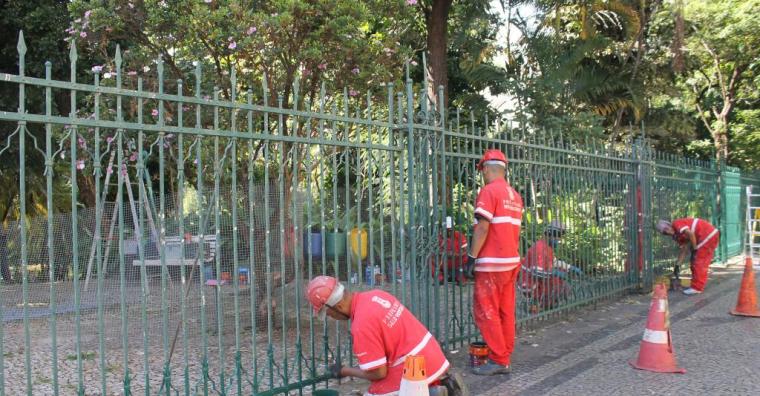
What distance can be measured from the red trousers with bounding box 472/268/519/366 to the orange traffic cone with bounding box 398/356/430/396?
2432 mm

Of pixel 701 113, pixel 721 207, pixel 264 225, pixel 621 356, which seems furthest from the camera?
pixel 701 113

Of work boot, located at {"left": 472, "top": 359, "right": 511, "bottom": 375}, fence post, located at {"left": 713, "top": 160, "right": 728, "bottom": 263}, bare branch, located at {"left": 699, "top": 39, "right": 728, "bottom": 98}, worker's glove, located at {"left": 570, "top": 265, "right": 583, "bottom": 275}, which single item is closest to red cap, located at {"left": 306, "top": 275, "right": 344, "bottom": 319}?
work boot, located at {"left": 472, "top": 359, "right": 511, "bottom": 375}

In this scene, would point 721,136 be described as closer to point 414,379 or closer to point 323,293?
point 323,293

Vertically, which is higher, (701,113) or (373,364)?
(701,113)

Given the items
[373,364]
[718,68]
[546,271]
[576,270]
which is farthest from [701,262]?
[718,68]

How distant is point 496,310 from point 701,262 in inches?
239

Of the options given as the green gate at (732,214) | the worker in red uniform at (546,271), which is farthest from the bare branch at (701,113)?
the worker in red uniform at (546,271)

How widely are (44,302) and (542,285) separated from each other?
7690 millimetres

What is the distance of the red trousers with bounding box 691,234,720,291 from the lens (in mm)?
9977

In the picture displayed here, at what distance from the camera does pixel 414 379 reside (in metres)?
→ 3.17

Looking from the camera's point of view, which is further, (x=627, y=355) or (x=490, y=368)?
(x=627, y=355)

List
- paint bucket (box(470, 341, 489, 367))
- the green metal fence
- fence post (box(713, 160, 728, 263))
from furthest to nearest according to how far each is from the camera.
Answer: fence post (box(713, 160, 728, 263)) < paint bucket (box(470, 341, 489, 367)) < the green metal fence

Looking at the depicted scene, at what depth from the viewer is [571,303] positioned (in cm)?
822

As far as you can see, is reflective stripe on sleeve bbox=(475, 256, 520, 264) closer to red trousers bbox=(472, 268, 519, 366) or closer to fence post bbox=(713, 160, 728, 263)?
red trousers bbox=(472, 268, 519, 366)
